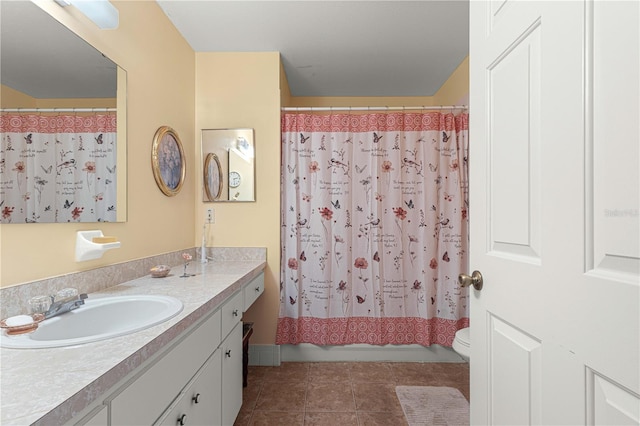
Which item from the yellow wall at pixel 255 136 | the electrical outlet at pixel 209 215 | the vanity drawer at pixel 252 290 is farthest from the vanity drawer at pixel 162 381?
the electrical outlet at pixel 209 215

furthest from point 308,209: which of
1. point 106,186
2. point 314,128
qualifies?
point 106,186

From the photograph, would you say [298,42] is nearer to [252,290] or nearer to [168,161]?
[168,161]

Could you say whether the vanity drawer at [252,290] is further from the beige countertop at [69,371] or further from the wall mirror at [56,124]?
the wall mirror at [56,124]

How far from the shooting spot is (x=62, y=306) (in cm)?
95

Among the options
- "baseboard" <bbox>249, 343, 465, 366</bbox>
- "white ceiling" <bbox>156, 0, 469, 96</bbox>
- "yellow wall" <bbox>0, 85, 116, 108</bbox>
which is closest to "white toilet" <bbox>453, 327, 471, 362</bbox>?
"baseboard" <bbox>249, 343, 465, 366</bbox>

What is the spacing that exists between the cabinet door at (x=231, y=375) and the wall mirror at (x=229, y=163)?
1092mm

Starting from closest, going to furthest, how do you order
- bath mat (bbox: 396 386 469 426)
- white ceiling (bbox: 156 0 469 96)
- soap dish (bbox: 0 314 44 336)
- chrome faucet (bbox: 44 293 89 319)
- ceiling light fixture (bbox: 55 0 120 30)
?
soap dish (bbox: 0 314 44 336) → chrome faucet (bbox: 44 293 89 319) → ceiling light fixture (bbox: 55 0 120 30) → bath mat (bbox: 396 386 469 426) → white ceiling (bbox: 156 0 469 96)

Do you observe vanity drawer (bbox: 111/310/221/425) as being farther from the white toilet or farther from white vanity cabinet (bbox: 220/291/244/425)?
the white toilet

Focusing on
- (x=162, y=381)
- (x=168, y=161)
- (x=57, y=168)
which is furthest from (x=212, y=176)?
(x=162, y=381)

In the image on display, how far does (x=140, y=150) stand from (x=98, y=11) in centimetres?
65

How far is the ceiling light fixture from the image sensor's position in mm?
1129

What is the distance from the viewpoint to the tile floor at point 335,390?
5.43 ft

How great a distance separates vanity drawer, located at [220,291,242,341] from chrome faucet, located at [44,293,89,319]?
52 centimetres

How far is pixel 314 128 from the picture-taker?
226 cm
